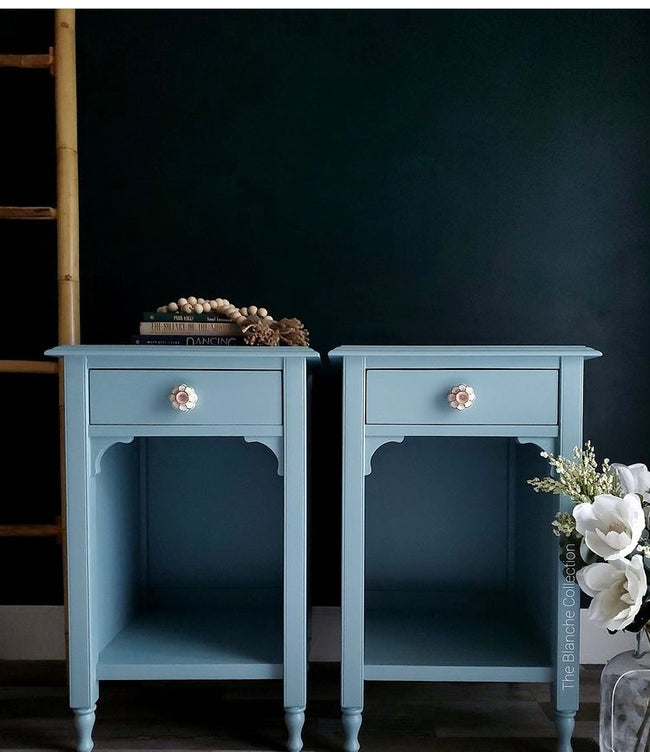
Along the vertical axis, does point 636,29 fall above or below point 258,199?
above

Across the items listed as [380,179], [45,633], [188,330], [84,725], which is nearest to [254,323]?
[188,330]

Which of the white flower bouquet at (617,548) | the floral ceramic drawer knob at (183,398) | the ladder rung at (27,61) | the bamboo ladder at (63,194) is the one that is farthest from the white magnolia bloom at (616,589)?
the ladder rung at (27,61)

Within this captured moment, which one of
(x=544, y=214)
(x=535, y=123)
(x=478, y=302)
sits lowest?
(x=478, y=302)

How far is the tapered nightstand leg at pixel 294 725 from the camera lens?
1401 mm

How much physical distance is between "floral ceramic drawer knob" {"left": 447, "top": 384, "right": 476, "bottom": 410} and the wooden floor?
0.80 metres

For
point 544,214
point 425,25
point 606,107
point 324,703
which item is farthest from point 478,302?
point 324,703

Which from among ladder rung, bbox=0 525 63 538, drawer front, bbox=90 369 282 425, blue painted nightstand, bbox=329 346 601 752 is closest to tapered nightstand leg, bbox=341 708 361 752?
blue painted nightstand, bbox=329 346 601 752

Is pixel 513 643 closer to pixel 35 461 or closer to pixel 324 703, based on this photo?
pixel 324 703

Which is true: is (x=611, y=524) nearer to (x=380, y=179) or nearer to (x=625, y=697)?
(x=625, y=697)

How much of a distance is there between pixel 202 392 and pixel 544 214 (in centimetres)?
116

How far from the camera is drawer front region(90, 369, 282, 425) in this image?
1.38 meters

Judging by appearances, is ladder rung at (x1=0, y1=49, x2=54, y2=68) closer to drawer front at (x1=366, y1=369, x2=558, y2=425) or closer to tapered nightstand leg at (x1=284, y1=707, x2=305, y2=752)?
drawer front at (x1=366, y1=369, x2=558, y2=425)

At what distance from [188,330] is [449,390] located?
627 mm

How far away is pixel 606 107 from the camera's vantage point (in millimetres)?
1868
